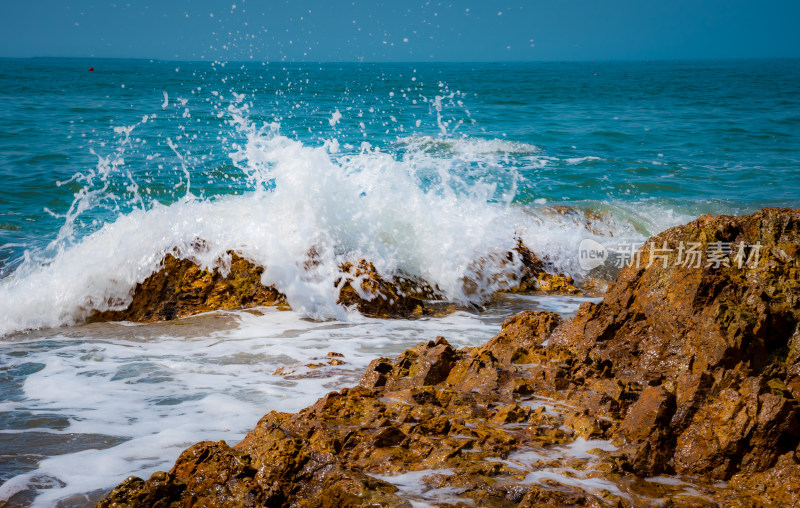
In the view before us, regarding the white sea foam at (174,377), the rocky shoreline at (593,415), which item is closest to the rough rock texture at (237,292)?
the white sea foam at (174,377)

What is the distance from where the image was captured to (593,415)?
258 centimetres

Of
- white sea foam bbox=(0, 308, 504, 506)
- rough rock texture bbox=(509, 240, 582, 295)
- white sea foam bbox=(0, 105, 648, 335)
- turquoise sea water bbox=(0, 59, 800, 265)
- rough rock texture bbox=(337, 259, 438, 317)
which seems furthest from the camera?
turquoise sea water bbox=(0, 59, 800, 265)

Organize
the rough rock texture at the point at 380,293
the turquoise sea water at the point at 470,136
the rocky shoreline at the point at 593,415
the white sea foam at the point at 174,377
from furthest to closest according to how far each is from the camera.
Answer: the turquoise sea water at the point at 470,136 < the rough rock texture at the point at 380,293 < the white sea foam at the point at 174,377 < the rocky shoreline at the point at 593,415

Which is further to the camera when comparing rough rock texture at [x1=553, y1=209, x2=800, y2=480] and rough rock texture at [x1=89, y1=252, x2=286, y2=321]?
rough rock texture at [x1=89, y1=252, x2=286, y2=321]

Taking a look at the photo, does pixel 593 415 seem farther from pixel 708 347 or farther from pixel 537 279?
pixel 537 279

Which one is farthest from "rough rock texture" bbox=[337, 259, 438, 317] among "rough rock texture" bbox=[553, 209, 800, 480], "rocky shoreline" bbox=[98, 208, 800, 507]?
"rough rock texture" bbox=[553, 209, 800, 480]

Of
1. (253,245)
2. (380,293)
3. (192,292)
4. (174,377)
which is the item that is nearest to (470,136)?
(253,245)

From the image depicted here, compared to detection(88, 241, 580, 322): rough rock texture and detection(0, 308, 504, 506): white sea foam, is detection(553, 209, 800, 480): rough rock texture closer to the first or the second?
detection(0, 308, 504, 506): white sea foam

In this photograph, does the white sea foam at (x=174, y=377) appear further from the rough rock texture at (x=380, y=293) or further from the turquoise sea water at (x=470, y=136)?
the turquoise sea water at (x=470, y=136)

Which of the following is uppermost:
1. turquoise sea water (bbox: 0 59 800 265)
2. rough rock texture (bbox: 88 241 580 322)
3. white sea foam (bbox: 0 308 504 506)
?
turquoise sea water (bbox: 0 59 800 265)

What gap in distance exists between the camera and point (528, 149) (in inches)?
584

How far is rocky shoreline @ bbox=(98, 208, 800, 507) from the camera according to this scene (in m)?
2.16

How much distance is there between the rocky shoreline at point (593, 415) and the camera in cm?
216

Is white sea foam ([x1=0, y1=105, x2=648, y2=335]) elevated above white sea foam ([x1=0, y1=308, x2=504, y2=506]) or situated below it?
above
